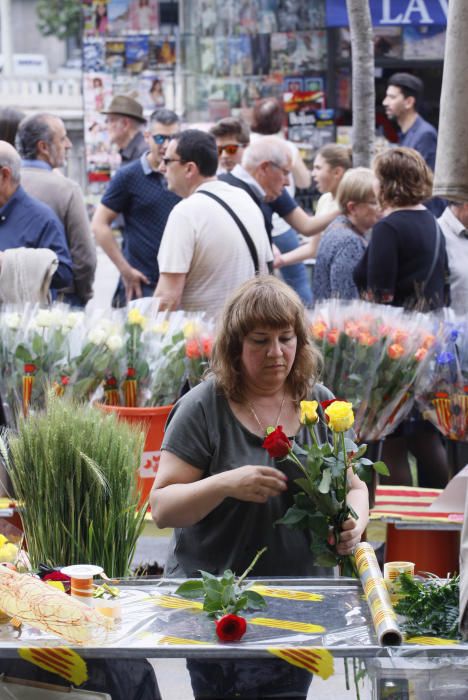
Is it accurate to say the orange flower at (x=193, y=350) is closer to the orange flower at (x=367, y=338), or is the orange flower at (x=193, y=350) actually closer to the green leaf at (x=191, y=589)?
the orange flower at (x=367, y=338)

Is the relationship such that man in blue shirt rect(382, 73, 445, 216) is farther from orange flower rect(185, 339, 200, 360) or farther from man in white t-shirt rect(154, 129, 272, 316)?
orange flower rect(185, 339, 200, 360)

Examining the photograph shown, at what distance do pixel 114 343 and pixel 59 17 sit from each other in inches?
1098

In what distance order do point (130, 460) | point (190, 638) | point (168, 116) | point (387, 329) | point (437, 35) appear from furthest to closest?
point (437, 35) < point (168, 116) < point (387, 329) < point (130, 460) < point (190, 638)

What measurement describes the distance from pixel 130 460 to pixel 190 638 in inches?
40.2

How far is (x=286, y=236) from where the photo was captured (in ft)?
26.8

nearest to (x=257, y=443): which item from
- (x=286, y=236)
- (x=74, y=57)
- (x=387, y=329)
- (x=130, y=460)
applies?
(x=130, y=460)

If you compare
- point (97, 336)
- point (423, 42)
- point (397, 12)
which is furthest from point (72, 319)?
point (423, 42)

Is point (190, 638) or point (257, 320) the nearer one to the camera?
point (190, 638)

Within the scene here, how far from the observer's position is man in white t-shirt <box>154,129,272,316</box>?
5.46 metres

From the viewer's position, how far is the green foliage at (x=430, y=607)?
2414 millimetres

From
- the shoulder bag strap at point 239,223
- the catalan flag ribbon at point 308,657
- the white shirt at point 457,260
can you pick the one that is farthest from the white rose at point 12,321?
the catalan flag ribbon at point 308,657

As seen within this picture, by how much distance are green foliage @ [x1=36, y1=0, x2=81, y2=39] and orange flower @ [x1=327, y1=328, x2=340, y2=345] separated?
2729 centimetres

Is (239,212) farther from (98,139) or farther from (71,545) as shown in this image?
(98,139)

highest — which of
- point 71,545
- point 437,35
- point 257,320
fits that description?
point 437,35
